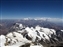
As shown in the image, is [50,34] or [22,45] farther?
[50,34]

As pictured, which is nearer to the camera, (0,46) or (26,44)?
(0,46)

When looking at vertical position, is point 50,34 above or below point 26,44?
below

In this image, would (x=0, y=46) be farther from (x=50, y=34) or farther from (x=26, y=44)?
(x=50, y=34)

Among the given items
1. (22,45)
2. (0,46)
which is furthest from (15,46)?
(0,46)

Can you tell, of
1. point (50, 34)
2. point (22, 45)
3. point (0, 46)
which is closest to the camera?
point (0, 46)

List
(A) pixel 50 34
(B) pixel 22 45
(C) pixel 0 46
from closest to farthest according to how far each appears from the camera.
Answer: (C) pixel 0 46
(B) pixel 22 45
(A) pixel 50 34

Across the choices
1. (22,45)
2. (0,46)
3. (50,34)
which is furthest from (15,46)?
(50,34)

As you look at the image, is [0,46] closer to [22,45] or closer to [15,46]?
[15,46]

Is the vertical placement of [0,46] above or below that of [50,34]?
above
